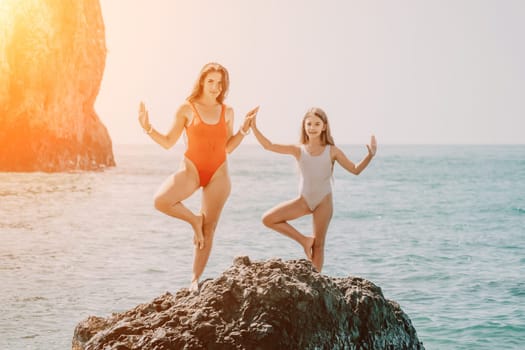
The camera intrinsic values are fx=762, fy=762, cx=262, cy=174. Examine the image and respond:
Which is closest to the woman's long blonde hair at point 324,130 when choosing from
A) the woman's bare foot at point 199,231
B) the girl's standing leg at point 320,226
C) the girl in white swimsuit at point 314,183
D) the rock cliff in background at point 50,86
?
the girl in white swimsuit at point 314,183

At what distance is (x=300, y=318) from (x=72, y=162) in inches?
1736

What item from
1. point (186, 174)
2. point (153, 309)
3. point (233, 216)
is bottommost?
point (233, 216)

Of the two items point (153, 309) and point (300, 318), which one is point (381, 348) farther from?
point (153, 309)

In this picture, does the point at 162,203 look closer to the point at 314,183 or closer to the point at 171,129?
the point at 171,129

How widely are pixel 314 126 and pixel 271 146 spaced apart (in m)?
0.37

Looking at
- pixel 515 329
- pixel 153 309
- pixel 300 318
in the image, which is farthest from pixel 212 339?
pixel 515 329

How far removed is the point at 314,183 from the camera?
5.96 m

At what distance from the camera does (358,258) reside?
1678 cm

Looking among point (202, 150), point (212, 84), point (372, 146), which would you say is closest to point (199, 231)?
point (202, 150)

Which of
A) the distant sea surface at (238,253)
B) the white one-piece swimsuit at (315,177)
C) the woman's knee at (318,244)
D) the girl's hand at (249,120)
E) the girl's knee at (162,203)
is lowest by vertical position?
the distant sea surface at (238,253)

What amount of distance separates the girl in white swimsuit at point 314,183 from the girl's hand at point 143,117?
89 cm

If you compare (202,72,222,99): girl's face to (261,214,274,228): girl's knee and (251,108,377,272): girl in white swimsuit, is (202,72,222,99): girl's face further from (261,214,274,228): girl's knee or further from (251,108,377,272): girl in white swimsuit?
(261,214,274,228): girl's knee

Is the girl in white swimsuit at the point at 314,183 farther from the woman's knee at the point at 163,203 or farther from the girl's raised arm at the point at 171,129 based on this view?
the woman's knee at the point at 163,203

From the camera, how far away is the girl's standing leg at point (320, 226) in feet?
19.5
